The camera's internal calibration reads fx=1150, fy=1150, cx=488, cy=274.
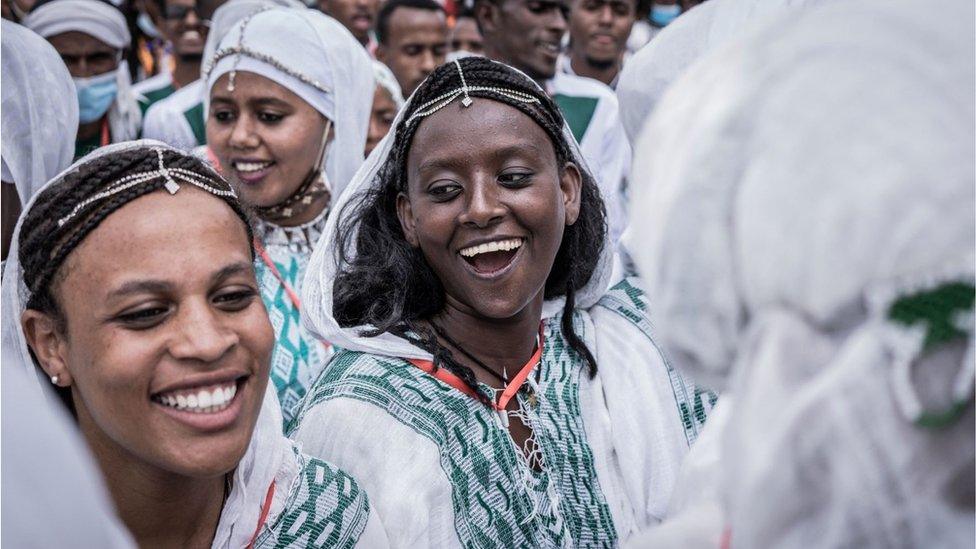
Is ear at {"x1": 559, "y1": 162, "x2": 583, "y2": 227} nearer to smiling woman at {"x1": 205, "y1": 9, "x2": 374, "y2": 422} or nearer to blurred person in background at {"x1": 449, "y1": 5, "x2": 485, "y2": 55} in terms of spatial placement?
smiling woman at {"x1": 205, "y1": 9, "x2": 374, "y2": 422}

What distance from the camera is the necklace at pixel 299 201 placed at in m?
4.10

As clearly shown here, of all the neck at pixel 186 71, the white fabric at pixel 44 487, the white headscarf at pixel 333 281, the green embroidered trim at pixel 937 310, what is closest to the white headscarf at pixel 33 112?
the white headscarf at pixel 333 281

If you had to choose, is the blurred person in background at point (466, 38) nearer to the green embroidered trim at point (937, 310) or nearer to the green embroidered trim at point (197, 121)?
the green embroidered trim at point (197, 121)

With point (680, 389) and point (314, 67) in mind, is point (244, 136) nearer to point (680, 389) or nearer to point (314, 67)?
point (314, 67)

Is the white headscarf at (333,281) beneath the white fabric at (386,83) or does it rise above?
above

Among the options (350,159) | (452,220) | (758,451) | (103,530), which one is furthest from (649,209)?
(350,159)

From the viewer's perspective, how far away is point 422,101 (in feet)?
9.84

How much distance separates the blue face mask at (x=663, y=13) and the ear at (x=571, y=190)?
591cm

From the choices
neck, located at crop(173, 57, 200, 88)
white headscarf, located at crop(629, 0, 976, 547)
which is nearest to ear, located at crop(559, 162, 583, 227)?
white headscarf, located at crop(629, 0, 976, 547)

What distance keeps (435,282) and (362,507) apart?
0.71 metres

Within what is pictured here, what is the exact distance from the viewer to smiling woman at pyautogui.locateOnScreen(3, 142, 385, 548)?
210 centimetres

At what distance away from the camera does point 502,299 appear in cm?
289

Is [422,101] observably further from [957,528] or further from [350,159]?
[957,528]

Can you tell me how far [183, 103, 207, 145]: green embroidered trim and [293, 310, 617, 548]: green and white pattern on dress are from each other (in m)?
3.35
